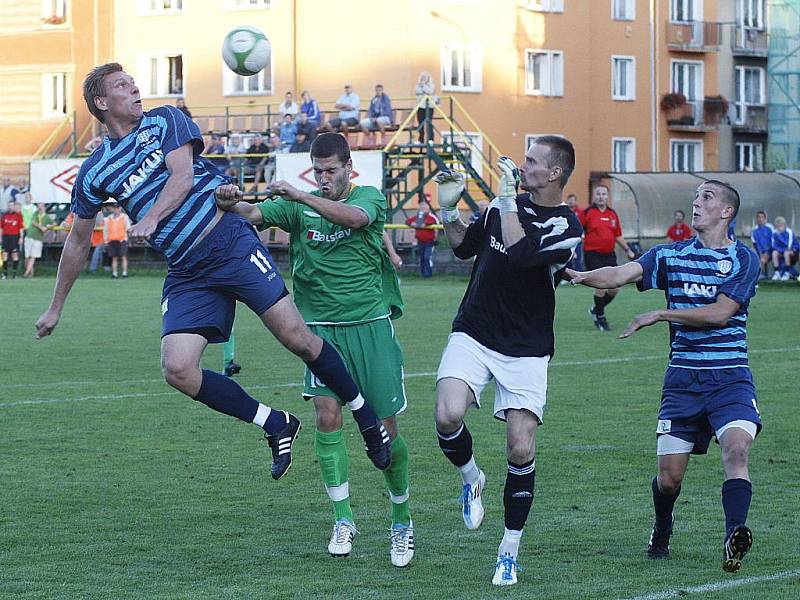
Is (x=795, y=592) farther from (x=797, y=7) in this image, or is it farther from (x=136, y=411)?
(x=797, y=7)

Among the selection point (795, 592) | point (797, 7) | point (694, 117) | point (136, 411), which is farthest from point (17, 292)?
point (797, 7)

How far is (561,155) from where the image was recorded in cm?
715

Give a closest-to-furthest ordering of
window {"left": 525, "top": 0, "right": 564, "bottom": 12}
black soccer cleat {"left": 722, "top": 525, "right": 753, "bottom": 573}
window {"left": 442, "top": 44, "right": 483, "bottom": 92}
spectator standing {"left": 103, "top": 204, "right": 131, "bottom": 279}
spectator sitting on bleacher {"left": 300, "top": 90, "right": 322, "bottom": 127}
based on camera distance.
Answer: black soccer cleat {"left": 722, "top": 525, "right": 753, "bottom": 573}
spectator standing {"left": 103, "top": 204, "right": 131, "bottom": 279}
spectator sitting on bleacher {"left": 300, "top": 90, "right": 322, "bottom": 127}
window {"left": 442, "top": 44, "right": 483, "bottom": 92}
window {"left": 525, "top": 0, "right": 564, "bottom": 12}

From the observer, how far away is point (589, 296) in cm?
3014

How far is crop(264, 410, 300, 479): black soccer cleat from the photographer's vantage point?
7570 mm

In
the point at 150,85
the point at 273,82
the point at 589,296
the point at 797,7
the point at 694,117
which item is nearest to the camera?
the point at 589,296

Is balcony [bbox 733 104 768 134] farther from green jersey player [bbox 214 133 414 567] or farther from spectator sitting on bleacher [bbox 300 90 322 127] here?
green jersey player [bbox 214 133 414 567]

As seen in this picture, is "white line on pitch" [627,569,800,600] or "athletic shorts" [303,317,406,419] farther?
"athletic shorts" [303,317,406,419]

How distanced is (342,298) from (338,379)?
0.42 m

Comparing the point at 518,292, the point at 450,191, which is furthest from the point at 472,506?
the point at 450,191

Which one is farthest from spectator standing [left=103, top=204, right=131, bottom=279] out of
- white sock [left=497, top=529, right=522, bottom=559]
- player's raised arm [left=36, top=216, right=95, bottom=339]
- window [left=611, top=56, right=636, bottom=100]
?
white sock [left=497, top=529, right=522, bottom=559]

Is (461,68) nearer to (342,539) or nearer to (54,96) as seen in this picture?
(54,96)

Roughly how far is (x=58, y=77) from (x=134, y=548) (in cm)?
4976

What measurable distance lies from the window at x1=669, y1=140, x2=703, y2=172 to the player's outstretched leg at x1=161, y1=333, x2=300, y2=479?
5190 cm
